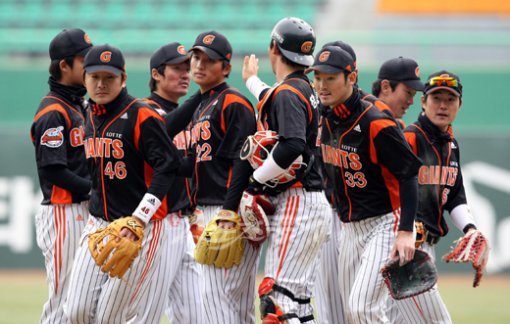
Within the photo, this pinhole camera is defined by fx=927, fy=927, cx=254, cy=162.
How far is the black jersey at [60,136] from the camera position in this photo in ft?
20.9

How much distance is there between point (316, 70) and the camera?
5812 millimetres

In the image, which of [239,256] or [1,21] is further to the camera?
[1,21]

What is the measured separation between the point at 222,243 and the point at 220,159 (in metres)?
0.84

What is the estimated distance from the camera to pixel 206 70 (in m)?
6.46

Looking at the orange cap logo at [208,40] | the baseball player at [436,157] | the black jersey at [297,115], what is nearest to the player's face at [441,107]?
the baseball player at [436,157]

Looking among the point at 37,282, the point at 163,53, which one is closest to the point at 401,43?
the point at 37,282

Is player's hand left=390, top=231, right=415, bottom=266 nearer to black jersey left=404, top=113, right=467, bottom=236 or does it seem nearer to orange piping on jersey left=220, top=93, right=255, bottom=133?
black jersey left=404, top=113, right=467, bottom=236

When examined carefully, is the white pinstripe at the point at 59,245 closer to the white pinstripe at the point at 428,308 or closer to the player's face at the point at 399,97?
the white pinstripe at the point at 428,308

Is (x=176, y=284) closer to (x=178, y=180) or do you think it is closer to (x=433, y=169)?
(x=178, y=180)

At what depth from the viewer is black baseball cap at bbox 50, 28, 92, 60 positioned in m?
6.68

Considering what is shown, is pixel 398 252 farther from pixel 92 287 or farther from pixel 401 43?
pixel 401 43

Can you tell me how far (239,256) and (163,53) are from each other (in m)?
2.07

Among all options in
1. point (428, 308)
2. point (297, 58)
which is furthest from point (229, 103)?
point (428, 308)

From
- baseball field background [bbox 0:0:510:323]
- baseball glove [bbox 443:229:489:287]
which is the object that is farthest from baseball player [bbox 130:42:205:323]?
baseball field background [bbox 0:0:510:323]
